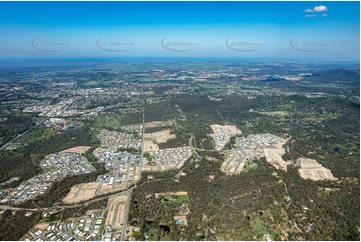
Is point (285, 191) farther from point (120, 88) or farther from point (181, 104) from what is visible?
point (120, 88)

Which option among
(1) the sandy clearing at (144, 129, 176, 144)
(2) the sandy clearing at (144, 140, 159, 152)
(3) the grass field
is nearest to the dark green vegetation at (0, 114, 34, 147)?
(3) the grass field

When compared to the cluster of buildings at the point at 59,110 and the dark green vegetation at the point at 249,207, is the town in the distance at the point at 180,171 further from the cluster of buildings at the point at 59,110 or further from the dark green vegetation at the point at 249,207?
the cluster of buildings at the point at 59,110

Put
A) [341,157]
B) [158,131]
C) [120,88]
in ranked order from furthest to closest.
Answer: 1. [120,88]
2. [158,131]
3. [341,157]

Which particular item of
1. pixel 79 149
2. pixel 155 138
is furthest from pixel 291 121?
pixel 79 149

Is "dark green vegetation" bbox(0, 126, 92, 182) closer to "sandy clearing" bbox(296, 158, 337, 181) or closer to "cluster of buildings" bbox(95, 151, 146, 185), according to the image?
"cluster of buildings" bbox(95, 151, 146, 185)

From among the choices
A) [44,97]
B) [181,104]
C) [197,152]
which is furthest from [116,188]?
[44,97]

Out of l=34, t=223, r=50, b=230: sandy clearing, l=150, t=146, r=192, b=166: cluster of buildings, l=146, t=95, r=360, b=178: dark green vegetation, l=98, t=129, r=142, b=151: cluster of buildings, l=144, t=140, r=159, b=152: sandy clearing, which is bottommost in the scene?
l=146, t=95, r=360, b=178: dark green vegetation

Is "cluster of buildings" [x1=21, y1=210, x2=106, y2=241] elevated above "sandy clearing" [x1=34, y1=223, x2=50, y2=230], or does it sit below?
above
